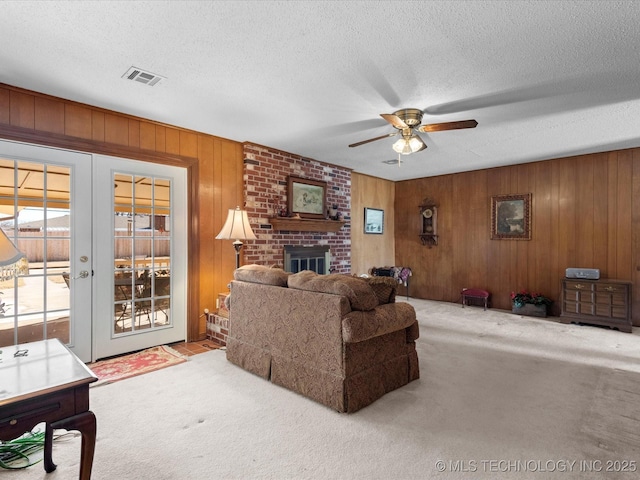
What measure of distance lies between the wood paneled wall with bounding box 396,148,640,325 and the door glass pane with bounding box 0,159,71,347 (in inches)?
229

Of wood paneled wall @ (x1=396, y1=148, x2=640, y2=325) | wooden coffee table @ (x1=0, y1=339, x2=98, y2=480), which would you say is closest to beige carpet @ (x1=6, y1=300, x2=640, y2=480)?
wooden coffee table @ (x1=0, y1=339, x2=98, y2=480)

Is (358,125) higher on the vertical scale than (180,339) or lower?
higher

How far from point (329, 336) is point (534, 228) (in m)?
4.77

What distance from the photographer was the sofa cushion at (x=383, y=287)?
266 centimetres

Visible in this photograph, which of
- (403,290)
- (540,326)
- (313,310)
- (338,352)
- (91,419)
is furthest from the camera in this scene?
(403,290)

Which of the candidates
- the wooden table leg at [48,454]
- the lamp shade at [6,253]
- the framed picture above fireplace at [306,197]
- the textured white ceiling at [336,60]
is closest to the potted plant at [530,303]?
the textured white ceiling at [336,60]

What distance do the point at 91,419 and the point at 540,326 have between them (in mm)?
5207

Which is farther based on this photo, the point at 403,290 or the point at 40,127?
the point at 403,290

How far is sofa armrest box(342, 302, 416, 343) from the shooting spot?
7.53 feet

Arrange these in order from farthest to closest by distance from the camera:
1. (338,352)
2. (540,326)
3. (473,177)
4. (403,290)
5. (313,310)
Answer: (403,290)
(473,177)
(540,326)
(313,310)
(338,352)

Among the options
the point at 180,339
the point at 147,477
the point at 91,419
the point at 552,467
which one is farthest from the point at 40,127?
the point at 552,467

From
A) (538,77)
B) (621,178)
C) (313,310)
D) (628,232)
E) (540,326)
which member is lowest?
(540,326)

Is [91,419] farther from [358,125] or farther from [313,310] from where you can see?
[358,125]

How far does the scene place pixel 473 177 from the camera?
6266 mm
